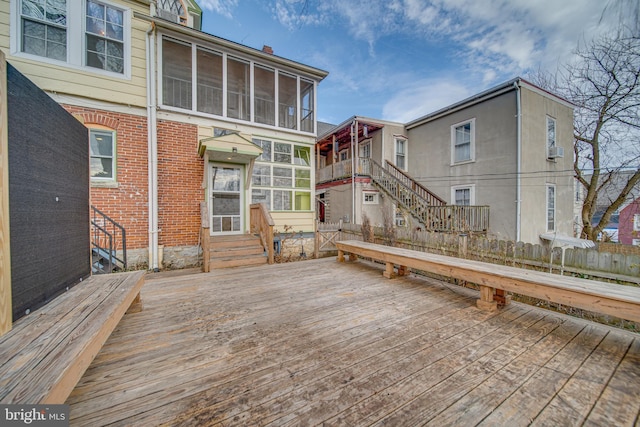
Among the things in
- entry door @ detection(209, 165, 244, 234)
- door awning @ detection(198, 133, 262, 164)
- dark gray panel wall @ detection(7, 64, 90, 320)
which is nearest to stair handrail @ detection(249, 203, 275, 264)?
entry door @ detection(209, 165, 244, 234)

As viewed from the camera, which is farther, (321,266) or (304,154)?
(304,154)

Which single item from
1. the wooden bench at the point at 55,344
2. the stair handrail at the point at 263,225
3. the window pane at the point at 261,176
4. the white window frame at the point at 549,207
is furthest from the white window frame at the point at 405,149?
the wooden bench at the point at 55,344

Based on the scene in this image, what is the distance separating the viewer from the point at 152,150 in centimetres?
570

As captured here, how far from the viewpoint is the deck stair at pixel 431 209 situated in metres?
8.61

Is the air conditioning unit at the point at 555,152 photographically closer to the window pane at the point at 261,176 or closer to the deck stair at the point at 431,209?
the deck stair at the point at 431,209

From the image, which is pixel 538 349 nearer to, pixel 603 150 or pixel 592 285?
pixel 592 285

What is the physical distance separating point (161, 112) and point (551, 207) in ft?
45.5

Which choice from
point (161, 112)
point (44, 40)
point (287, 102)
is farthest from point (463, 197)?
point (44, 40)

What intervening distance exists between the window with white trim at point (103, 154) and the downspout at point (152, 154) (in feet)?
2.30

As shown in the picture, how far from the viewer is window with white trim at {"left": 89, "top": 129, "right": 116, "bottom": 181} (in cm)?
530

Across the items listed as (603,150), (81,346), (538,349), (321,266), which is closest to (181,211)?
(321,266)

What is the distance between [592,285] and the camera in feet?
7.72

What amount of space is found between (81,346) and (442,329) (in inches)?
113

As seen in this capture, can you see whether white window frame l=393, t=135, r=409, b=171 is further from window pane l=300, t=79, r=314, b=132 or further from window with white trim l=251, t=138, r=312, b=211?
window with white trim l=251, t=138, r=312, b=211
